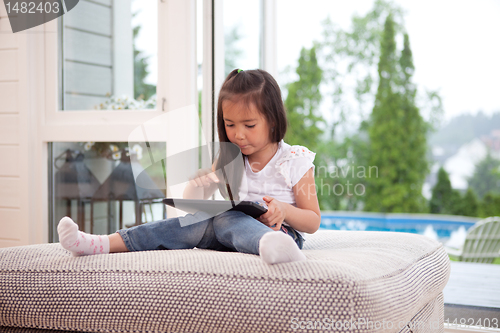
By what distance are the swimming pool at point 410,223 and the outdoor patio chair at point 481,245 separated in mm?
2287

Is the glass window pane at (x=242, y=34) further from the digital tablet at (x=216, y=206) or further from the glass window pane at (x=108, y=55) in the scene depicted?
the digital tablet at (x=216, y=206)

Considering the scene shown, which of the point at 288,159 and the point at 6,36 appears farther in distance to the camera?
the point at 6,36

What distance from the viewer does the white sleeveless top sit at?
152cm

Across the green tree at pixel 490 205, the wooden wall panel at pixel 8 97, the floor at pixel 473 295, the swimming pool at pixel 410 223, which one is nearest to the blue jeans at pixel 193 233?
the floor at pixel 473 295

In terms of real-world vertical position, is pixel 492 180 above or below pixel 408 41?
below

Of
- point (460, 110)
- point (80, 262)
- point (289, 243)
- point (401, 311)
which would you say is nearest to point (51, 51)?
point (80, 262)

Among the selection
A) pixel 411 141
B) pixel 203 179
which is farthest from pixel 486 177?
pixel 203 179

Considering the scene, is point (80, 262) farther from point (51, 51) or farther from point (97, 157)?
point (51, 51)

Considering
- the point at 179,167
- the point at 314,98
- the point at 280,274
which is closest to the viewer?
the point at 280,274

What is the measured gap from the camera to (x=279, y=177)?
154cm

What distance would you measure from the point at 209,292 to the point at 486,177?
6.38 metres

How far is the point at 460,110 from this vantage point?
21.8 ft

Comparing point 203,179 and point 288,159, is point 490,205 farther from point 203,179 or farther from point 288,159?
point 203,179

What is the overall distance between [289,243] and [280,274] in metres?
0.08
